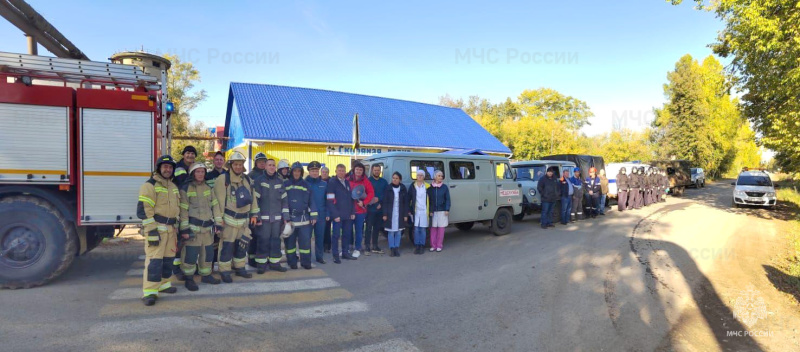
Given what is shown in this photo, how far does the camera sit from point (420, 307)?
4816 mm

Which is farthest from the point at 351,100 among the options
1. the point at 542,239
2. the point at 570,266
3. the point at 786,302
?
the point at 786,302

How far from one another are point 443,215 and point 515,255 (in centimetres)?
167

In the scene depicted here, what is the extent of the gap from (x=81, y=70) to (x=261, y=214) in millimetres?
3327

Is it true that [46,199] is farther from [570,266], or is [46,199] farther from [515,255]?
[570,266]

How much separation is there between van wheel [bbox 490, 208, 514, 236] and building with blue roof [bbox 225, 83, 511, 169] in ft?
28.6

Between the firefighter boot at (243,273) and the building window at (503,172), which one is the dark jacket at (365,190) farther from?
the building window at (503,172)

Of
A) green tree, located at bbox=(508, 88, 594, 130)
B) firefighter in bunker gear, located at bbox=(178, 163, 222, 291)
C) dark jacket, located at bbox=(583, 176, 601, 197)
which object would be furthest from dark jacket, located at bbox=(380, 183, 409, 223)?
green tree, located at bbox=(508, 88, 594, 130)

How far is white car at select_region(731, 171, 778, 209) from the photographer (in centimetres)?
1612

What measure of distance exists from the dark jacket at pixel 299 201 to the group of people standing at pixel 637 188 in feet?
44.0

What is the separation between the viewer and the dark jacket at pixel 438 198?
8.07m

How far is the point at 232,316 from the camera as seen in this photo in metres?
4.38

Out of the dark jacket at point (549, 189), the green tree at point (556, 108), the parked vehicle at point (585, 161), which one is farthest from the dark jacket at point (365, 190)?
the green tree at point (556, 108)

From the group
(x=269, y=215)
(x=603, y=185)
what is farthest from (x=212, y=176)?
(x=603, y=185)

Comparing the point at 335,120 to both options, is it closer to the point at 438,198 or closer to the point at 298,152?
→ the point at 298,152
